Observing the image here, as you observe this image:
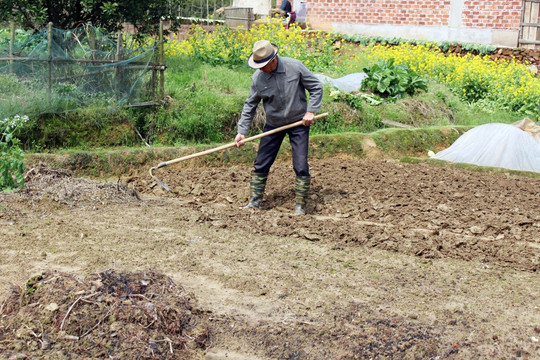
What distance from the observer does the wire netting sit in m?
8.35

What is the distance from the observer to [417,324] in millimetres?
4281

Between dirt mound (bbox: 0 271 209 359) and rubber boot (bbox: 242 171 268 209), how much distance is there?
3.28m

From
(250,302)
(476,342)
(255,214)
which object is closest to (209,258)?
(250,302)

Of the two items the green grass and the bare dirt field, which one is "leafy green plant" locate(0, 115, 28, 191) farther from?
the green grass

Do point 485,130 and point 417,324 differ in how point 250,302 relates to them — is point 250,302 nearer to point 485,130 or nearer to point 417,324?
point 417,324

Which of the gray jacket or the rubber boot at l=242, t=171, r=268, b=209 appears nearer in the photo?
the gray jacket

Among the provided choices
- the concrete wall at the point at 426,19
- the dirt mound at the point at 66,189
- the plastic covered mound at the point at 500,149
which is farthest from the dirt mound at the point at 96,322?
the concrete wall at the point at 426,19

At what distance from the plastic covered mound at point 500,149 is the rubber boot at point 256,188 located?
176 inches

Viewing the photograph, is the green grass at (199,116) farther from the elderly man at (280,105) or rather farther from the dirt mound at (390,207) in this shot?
the elderly man at (280,105)

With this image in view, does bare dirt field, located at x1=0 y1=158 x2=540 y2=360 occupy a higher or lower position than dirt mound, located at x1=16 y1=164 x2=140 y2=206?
lower

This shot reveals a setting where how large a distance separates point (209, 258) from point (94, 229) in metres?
1.34

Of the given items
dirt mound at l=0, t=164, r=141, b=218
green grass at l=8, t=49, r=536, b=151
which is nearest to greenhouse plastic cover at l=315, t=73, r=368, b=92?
green grass at l=8, t=49, r=536, b=151

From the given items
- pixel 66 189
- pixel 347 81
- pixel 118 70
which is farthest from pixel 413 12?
pixel 66 189

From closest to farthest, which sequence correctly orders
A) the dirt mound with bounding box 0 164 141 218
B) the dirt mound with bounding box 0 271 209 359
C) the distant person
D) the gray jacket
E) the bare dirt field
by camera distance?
the dirt mound with bounding box 0 271 209 359
the bare dirt field
the dirt mound with bounding box 0 164 141 218
the gray jacket
the distant person
